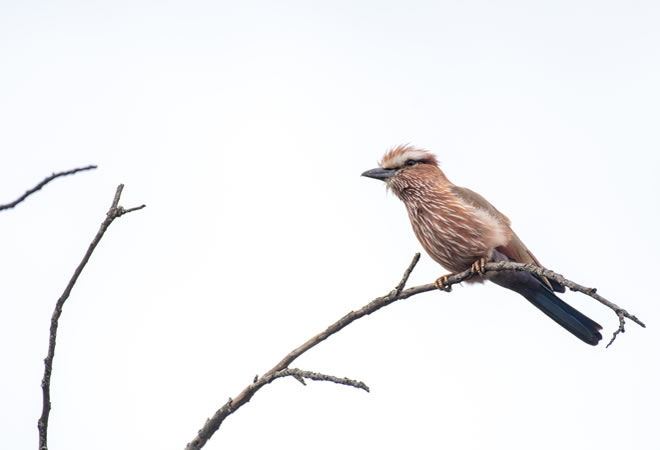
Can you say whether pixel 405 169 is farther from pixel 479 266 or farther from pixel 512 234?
pixel 479 266

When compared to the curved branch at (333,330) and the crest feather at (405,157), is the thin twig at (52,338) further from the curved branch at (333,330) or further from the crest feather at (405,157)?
the crest feather at (405,157)

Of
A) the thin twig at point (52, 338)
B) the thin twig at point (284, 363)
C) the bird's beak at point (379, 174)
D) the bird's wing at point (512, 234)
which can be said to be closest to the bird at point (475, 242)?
the bird's wing at point (512, 234)

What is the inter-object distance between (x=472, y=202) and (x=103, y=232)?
4.40 m

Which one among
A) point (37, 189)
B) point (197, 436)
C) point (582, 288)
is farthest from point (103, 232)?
point (582, 288)

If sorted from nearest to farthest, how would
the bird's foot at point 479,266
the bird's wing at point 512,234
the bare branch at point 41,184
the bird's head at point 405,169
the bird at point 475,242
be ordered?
the bare branch at point 41,184, the bird's foot at point 479,266, the bird at point 475,242, the bird's wing at point 512,234, the bird's head at point 405,169

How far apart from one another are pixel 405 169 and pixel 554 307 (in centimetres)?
188

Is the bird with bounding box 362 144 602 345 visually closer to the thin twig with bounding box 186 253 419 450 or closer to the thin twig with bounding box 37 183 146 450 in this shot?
the thin twig with bounding box 186 253 419 450

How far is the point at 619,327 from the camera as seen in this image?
3148mm

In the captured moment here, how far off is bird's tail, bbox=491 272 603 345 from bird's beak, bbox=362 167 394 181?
1567 mm

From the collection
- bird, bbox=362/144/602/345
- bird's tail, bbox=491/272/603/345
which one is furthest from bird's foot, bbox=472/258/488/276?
bird's tail, bbox=491/272/603/345

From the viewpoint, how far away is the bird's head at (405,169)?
22.8 ft

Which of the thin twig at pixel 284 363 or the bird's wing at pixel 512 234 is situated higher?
the bird's wing at pixel 512 234

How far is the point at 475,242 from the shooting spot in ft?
19.7

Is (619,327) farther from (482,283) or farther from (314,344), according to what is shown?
(482,283)
